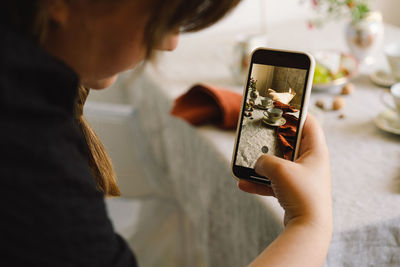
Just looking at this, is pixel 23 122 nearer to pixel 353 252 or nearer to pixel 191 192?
Result: pixel 353 252

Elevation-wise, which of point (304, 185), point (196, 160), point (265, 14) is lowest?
point (196, 160)

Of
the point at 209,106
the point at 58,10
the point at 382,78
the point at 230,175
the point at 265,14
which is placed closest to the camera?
the point at 58,10

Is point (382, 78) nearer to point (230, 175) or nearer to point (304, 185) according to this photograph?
point (230, 175)

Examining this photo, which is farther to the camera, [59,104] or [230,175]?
[230,175]

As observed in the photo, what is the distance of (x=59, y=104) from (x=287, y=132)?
1.10 ft

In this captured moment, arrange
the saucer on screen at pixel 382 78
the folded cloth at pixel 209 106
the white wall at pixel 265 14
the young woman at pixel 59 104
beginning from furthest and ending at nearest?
the white wall at pixel 265 14 < the saucer on screen at pixel 382 78 < the folded cloth at pixel 209 106 < the young woman at pixel 59 104

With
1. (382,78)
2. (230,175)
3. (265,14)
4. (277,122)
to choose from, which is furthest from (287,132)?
(265,14)

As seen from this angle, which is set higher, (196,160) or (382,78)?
(382,78)

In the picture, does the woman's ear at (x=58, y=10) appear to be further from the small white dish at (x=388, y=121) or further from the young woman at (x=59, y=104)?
the small white dish at (x=388, y=121)

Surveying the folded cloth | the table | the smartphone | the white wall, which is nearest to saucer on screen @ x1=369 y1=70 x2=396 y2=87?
the table

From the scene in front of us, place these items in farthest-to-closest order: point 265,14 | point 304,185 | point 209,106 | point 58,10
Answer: point 265,14 < point 209,106 < point 304,185 < point 58,10

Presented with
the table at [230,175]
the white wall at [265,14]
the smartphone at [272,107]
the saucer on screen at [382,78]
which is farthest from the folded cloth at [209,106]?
the white wall at [265,14]

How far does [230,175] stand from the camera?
2.66 feet

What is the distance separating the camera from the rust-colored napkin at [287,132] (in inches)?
22.2
